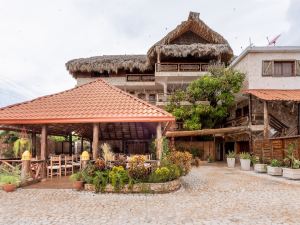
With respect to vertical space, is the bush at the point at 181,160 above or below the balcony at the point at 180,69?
below

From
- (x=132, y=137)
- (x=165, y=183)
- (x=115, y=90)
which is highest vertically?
(x=115, y=90)

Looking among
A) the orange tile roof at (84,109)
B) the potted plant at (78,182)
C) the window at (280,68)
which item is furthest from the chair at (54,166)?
the window at (280,68)

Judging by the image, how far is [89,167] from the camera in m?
11.0

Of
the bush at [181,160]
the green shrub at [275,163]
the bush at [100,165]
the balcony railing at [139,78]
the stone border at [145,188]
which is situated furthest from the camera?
the balcony railing at [139,78]

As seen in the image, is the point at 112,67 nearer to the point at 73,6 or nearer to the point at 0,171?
the point at 73,6

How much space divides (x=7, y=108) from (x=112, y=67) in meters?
18.3

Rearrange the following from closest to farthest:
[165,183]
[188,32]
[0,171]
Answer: [165,183] < [0,171] < [188,32]

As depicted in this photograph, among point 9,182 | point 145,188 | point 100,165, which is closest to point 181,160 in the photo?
point 145,188

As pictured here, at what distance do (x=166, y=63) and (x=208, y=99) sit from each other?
194 inches

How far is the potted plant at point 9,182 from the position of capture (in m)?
10.4

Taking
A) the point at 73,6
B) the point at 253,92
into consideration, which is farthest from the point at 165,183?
the point at 253,92

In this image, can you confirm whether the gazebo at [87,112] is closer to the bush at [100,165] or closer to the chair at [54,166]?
the chair at [54,166]

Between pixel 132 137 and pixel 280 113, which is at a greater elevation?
pixel 280 113

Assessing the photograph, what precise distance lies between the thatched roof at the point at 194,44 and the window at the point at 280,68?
5.08 metres
